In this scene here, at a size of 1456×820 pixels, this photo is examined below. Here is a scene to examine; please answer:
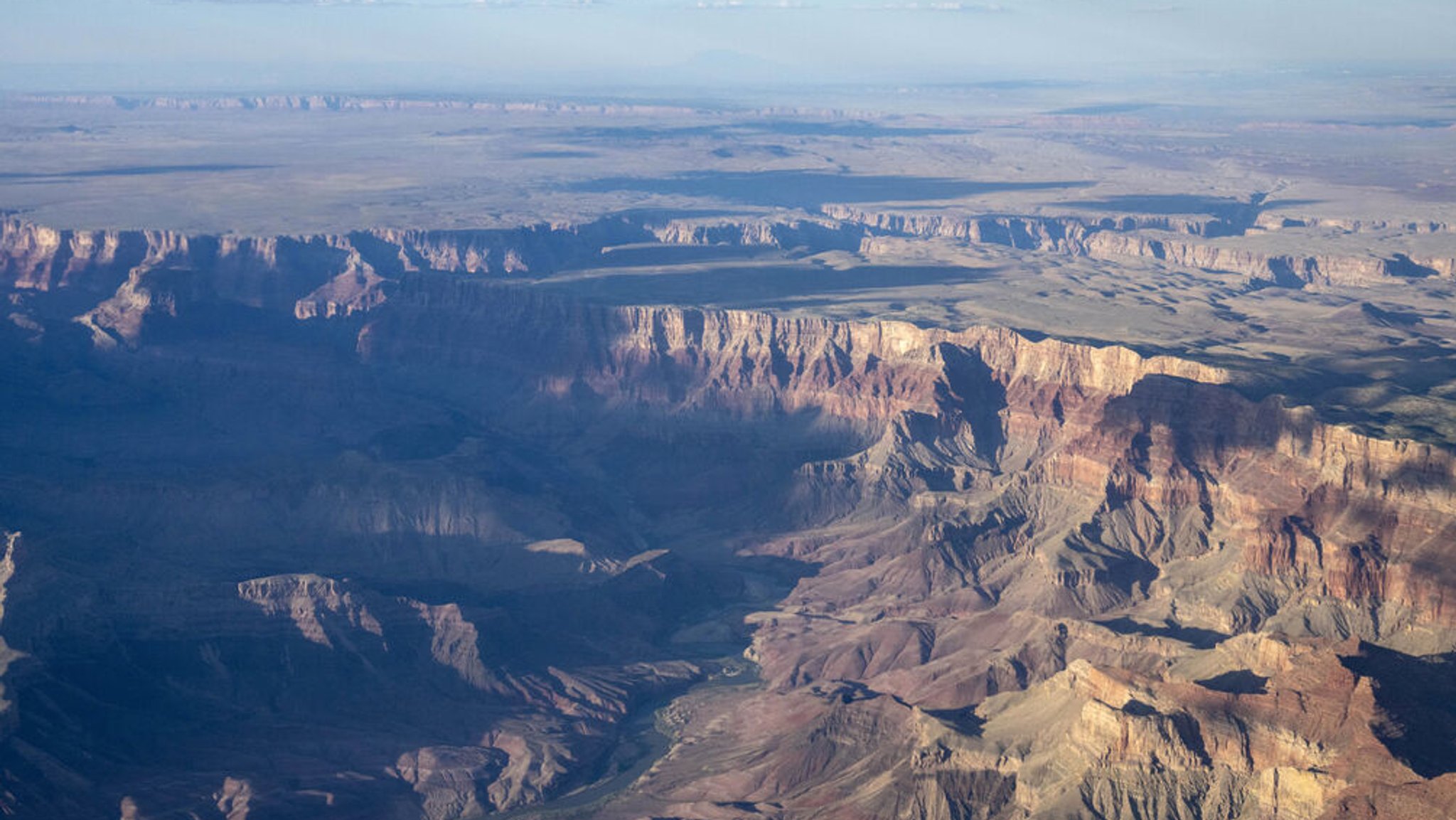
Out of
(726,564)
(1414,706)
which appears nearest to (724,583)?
(726,564)

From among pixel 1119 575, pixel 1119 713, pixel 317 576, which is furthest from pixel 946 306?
pixel 1119 713

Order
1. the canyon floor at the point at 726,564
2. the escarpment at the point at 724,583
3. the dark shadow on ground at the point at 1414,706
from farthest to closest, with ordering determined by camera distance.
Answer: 1. the canyon floor at the point at 726,564
2. the escarpment at the point at 724,583
3. the dark shadow on ground at the point at 1414,706

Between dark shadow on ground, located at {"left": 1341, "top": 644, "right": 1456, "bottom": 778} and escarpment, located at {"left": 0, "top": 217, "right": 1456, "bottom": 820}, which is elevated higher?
dark shadow on ground, located at {"left": 1341, "top": 644, "right": 1456, "bottom": 778}

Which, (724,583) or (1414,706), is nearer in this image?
(1414,706)

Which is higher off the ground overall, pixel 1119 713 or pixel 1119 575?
pixel 1119 713

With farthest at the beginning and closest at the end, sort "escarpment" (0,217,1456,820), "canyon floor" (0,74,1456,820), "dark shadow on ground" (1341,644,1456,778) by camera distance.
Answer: "canyon floor" (0,74,1456,820) → "escarpment" (0,217,1456,820) → "dark shadow on ground" (1341,644,1456,778)

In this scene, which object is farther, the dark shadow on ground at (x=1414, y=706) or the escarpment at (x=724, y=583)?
the escarpment at (x=724, y=583)

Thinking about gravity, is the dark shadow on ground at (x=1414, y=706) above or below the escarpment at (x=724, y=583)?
above

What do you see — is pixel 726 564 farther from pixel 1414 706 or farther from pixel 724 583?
pixel 1414 706

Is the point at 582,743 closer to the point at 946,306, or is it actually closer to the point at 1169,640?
the point at 1169,640

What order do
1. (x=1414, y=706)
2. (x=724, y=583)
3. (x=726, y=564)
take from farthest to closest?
(x=726, y=564) → (x=724, y=583) → (x=1414, y=706)

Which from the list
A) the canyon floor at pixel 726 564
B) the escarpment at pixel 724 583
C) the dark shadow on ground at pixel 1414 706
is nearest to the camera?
the dark shadow on ground at pixel 1414 706
